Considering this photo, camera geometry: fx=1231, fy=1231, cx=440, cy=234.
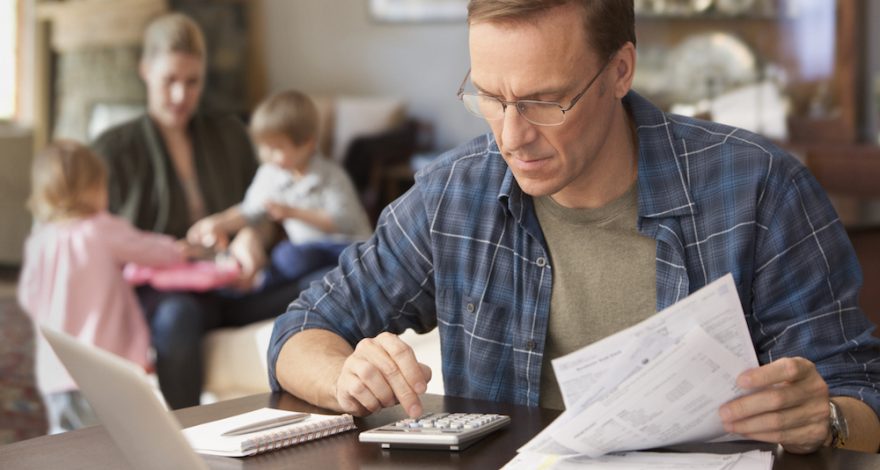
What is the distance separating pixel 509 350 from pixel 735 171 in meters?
0.38

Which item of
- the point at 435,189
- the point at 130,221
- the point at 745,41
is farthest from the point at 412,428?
the point at 745,41

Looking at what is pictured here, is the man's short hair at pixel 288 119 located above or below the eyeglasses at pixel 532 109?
below

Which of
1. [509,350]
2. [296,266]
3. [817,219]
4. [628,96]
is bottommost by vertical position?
[296,266]

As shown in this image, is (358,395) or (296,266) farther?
(296,266)

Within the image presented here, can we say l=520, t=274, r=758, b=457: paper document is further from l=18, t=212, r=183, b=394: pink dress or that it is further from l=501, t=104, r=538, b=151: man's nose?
l=18, t=212, r=183, b=394: pink dress

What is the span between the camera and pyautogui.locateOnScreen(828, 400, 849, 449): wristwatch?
1.31 m

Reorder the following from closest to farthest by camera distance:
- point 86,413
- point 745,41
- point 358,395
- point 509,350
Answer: point 358,395
point 509,350
point 86,413
point 745,41

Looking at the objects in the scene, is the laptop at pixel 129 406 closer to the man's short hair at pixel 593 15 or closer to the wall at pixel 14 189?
the man's short hair at pixel 593 15

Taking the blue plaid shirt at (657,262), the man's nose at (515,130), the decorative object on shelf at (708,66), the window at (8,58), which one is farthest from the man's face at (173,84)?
the window at (8,58)

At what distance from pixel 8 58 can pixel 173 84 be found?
4.41 m

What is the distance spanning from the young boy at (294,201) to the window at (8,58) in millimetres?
4442

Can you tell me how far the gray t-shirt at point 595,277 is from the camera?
5.27ft

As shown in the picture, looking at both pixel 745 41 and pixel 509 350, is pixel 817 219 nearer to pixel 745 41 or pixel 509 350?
pixel 509 350

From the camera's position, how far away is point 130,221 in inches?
145
